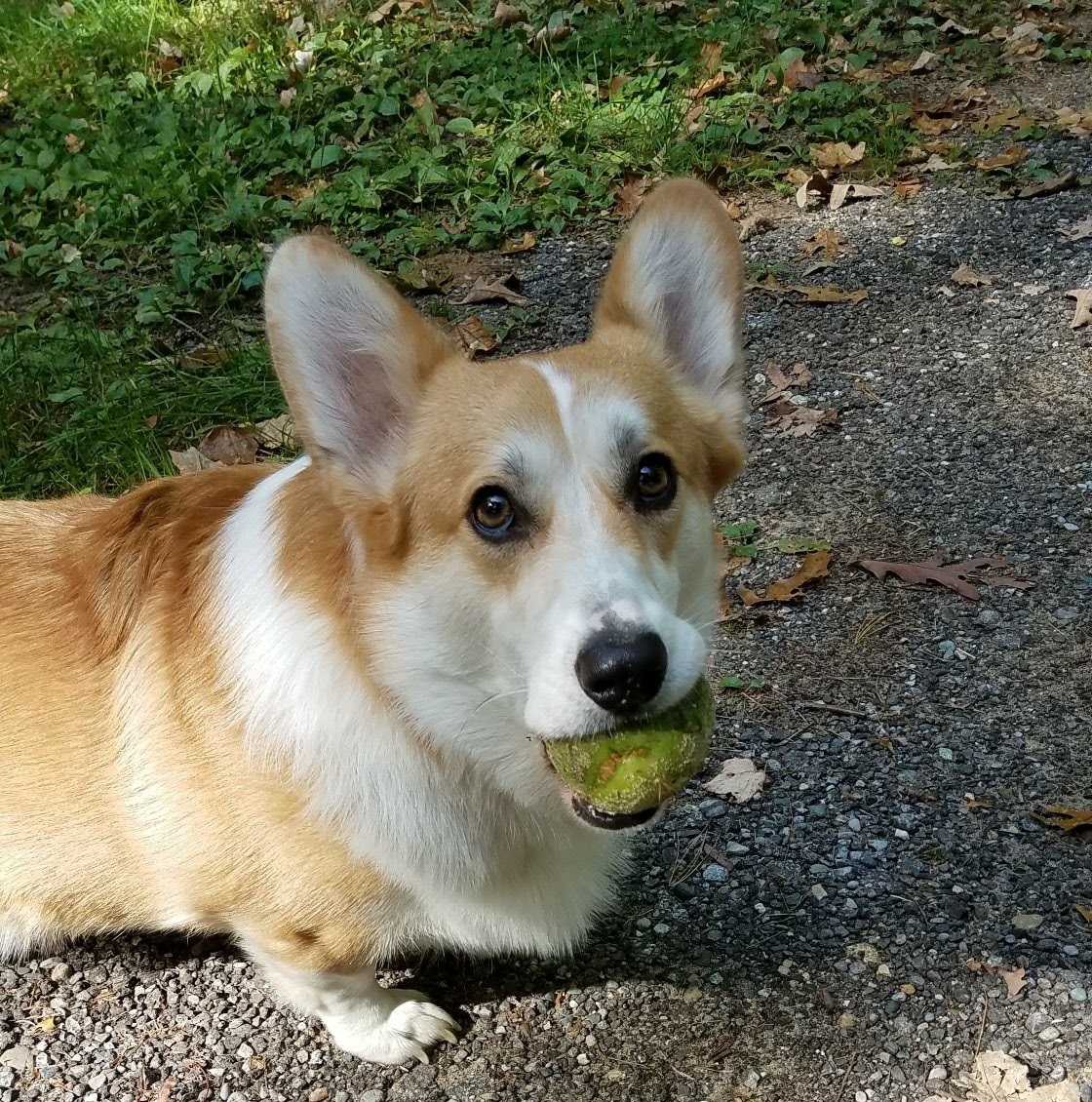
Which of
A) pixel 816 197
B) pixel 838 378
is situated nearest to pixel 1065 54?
pixel 816 197

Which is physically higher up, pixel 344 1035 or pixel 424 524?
pixel 424 524

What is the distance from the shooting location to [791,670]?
3.13 metres

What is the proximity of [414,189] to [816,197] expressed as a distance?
1.99 metres

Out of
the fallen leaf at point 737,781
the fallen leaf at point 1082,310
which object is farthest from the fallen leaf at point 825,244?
the fallen leaf at point 737,781

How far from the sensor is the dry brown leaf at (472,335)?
4.38m

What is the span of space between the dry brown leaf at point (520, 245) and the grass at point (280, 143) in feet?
0.18

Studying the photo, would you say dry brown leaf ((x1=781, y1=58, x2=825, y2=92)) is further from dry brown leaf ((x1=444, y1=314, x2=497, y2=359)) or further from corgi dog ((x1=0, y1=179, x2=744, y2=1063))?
corgi dog ((x1=0, y1=179, x2=744, y2=1063))

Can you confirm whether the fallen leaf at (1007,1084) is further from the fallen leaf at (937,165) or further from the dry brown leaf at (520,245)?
the fallen leaf at (937,165)

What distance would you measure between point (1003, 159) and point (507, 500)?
4.36 m

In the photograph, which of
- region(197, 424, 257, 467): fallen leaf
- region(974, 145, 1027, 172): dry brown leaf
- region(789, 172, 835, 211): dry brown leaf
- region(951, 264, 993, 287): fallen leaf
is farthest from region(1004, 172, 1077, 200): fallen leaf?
region(197, 424, 257, 467): fallen leaf

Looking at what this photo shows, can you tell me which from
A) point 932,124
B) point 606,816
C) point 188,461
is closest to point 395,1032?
point 606,816

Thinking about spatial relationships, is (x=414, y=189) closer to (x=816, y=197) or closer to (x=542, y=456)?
(x=816, y=197)

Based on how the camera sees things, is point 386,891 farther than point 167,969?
No

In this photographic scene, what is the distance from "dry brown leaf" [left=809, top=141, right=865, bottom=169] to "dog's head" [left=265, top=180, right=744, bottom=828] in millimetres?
3464
